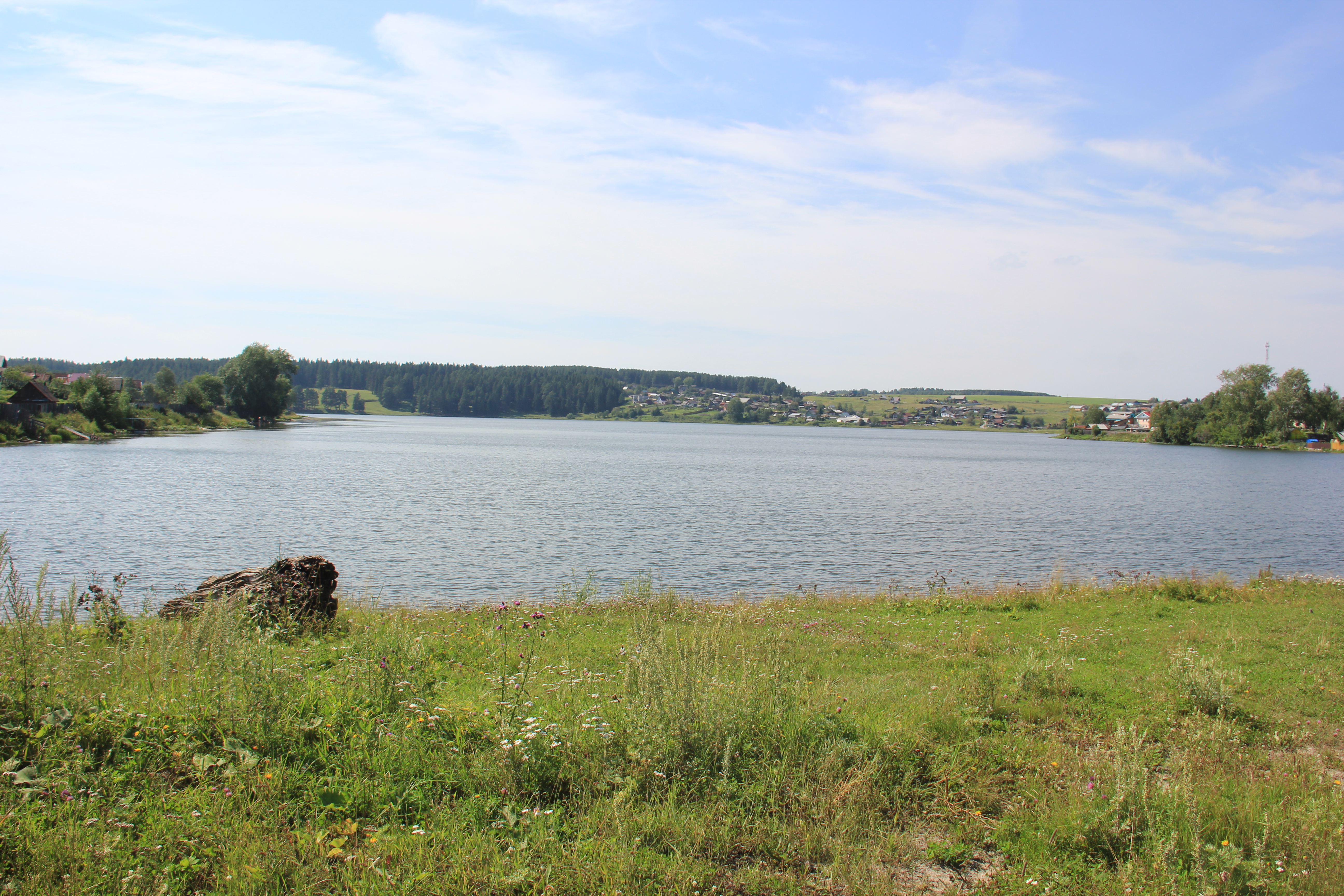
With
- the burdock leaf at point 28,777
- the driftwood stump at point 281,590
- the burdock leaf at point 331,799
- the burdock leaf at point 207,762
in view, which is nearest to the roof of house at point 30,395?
the driftwood stump at point 281,590

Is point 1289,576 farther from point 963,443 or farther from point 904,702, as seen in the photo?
point 963,443

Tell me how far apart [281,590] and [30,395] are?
103m

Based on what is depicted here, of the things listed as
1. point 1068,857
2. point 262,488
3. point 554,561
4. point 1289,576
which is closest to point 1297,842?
point 1068,857

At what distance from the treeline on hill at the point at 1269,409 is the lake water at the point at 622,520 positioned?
71.2 m

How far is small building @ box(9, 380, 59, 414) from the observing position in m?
86.3

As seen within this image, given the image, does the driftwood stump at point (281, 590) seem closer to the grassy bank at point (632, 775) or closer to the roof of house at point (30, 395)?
the grassy bank at point (632, 775)

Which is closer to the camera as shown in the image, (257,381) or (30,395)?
(30,395)

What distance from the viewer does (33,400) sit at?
88.0 meters

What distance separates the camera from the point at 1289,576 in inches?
1075

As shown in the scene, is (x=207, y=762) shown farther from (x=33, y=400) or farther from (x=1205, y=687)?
(x=33, y=400)

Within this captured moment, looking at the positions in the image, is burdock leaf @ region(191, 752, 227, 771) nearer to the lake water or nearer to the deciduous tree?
the lake water

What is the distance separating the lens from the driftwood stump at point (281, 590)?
12.0 metres

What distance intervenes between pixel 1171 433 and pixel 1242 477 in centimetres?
9970

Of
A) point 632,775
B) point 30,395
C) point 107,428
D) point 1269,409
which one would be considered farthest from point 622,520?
point 1269,409
